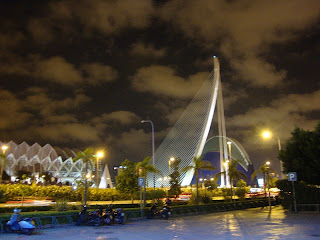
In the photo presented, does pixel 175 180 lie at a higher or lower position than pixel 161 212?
higher

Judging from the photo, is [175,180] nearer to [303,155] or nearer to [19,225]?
[303,155]

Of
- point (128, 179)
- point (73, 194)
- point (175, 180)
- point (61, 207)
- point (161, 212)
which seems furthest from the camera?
point (175, 180)

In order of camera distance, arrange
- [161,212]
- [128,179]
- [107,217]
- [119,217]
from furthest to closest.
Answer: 1. [128,179]
2. [161,212]
3. [119,217]
4. [107,217]

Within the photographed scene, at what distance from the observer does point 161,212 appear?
59.7ft

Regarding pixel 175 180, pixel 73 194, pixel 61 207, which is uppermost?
pixel 175 180

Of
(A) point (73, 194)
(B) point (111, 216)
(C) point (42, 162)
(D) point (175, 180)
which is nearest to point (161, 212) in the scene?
(B) point (111, 216)

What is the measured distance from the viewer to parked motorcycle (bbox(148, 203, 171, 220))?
18.0m

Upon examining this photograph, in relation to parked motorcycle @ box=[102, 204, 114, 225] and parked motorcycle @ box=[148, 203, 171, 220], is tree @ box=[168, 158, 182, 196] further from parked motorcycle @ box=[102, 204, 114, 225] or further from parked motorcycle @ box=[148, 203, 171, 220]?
parked motorcycle @ box=[102, 204, 114, 225]

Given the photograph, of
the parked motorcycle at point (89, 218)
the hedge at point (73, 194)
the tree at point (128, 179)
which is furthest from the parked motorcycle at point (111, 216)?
the hedge at point (73, 194)

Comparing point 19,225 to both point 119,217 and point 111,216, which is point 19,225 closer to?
point 111,216

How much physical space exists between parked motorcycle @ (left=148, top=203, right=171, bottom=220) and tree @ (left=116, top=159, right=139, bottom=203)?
10.1 m

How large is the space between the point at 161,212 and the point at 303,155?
10704 millimetres

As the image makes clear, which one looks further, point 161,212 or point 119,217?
point 161,212

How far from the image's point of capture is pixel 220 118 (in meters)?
47.4
